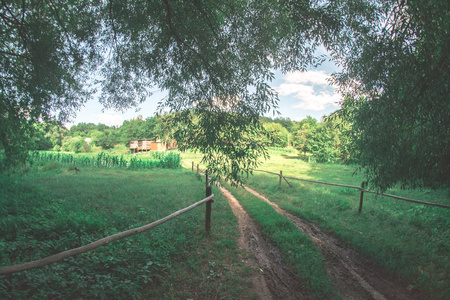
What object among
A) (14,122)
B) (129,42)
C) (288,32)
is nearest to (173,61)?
(129,42)

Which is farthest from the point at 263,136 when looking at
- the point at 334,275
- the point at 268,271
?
the point at 334,275

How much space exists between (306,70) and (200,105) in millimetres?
3826

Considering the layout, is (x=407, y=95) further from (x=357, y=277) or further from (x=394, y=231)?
(x=394, y=231)

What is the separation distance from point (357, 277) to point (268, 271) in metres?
2.09

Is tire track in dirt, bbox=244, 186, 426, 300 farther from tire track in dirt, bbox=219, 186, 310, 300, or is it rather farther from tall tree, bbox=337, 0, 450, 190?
tall tree, bbox=337, 0, 450, 190

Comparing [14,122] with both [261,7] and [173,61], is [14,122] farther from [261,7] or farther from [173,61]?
[261,7]

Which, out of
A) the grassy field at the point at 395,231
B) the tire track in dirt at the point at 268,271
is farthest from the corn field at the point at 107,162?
the tire track in dirt at the point at 268,271

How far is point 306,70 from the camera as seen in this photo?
6594 millimetres

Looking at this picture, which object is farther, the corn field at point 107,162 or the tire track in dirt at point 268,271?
the corn field at point 107,162

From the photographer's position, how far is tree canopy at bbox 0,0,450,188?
13.4 ft

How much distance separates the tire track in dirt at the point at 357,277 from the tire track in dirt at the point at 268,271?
38.5 inches

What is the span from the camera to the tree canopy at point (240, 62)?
4.10 metres

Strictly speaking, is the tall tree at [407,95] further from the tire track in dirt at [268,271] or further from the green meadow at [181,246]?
the tire track in dirt at [268,271]

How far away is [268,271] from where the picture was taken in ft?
15.7
